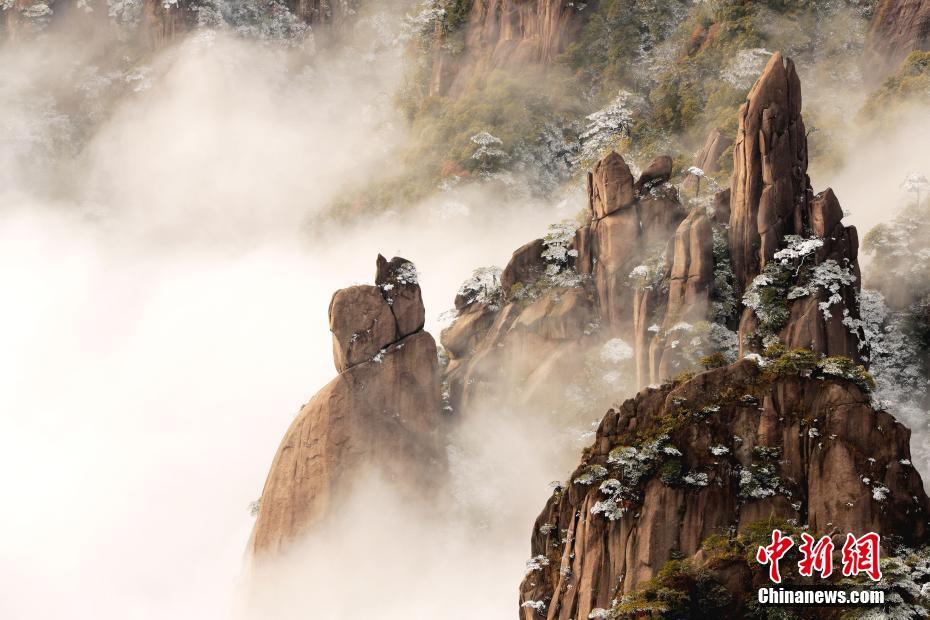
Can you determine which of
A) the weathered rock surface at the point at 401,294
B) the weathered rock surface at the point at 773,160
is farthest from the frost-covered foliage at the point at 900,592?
the weathered rock surface at the point at 401,294

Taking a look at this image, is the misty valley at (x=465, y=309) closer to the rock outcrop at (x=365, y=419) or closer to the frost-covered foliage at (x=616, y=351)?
the rock outcrop at (x=365, y=419)

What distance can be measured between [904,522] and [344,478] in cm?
3034

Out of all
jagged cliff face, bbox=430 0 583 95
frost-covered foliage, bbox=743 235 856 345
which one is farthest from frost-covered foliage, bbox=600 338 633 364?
jagged cliff face, bbox=430 0 583 95

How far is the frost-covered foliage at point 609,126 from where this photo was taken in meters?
99.6

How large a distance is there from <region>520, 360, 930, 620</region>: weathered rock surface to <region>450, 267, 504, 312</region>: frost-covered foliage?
1023 inches

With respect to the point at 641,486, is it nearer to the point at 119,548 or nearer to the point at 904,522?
the point at 904,522

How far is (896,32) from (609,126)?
23.4 meters

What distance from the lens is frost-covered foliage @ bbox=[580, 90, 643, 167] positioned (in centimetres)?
9962

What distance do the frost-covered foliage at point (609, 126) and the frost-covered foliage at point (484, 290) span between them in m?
27.1

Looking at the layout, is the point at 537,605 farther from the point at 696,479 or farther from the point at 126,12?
the point at 126,12

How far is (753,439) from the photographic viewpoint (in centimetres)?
4641

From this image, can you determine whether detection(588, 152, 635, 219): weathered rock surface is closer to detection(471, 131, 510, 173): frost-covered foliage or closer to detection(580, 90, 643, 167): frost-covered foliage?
detection(580, 90, 643, 167): frost-covered foliage

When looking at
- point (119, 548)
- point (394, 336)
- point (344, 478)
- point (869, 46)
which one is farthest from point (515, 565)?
point (869, 46)

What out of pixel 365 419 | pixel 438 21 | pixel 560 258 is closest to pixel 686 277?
pixel 560 258
